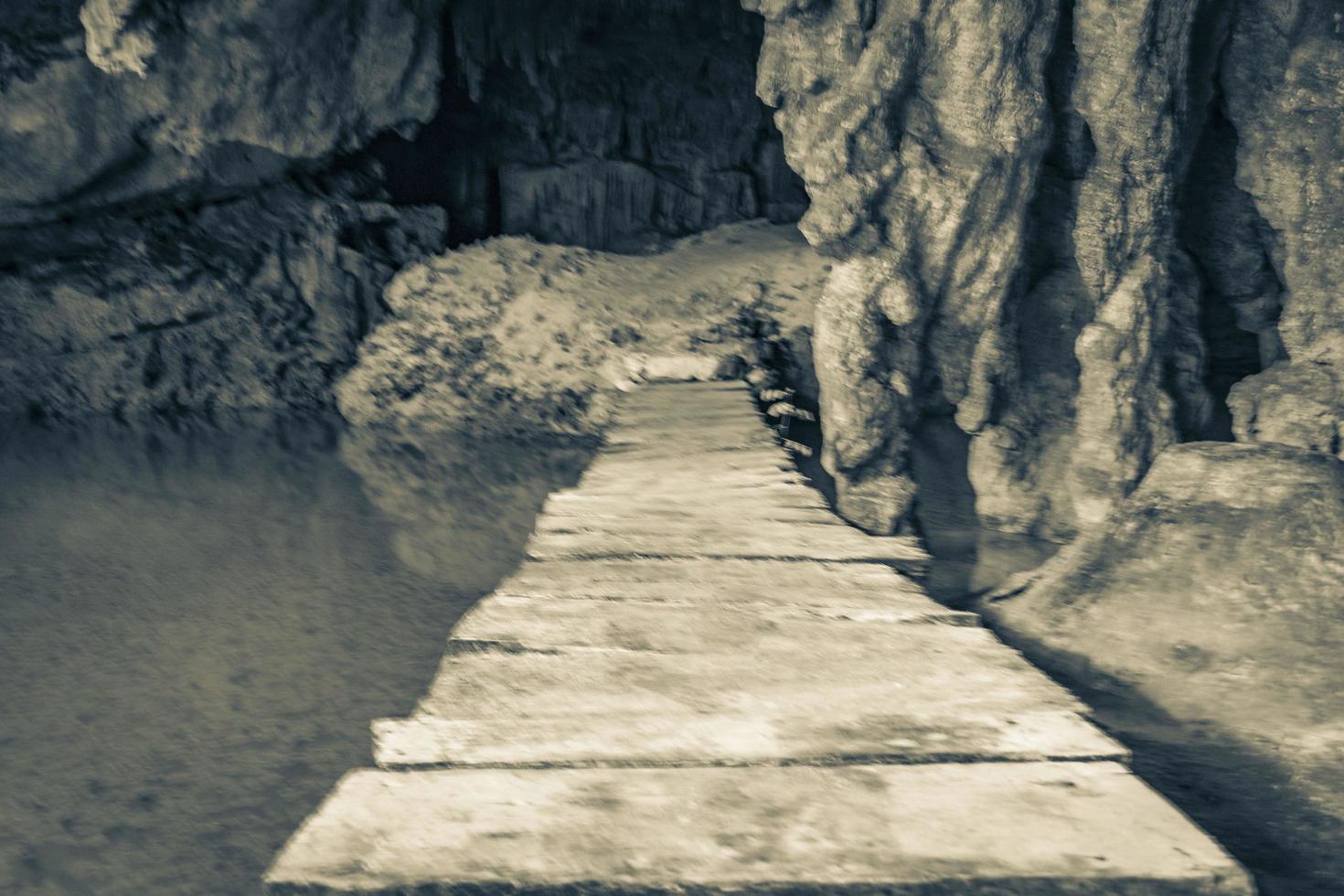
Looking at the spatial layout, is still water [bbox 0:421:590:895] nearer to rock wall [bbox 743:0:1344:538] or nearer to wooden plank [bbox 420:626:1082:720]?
wooden plank [bbox 420:626:1082:720]

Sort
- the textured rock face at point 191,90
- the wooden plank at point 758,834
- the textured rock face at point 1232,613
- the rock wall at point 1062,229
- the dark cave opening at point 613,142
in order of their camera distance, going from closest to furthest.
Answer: the wooden plank at point 758,834 < the textured rock face at point 1232,613 < the rock wall at point 1062,229 < the textured rock face at point 191,90 < the dark cave opening at point 613,142

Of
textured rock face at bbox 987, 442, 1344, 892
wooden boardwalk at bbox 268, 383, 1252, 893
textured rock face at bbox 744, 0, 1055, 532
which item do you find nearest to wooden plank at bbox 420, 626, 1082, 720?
wooden boardwalk at bbox 268, 383, 1252, 893

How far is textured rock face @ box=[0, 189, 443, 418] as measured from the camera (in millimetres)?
6523

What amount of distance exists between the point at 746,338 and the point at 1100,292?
222cm

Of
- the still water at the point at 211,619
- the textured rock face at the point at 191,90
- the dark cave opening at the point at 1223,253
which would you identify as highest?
the textured rock face at the point at 191,90

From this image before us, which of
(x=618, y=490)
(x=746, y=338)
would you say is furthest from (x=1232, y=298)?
(x=618, y=490)

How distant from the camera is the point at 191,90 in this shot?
582 centimetres

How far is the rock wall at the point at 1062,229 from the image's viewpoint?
371 centimetres

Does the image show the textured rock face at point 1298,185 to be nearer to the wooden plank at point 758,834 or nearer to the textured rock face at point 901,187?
the textured rock face at point 901,187

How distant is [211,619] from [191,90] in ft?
11.2

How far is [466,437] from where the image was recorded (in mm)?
6277

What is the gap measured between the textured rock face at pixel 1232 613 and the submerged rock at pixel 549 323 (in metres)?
3.01

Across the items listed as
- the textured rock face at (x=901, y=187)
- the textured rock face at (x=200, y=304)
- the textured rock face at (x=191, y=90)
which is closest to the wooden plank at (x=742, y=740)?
the textured rock face at (x=901, y=187)

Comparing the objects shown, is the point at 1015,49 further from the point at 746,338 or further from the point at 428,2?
the point at 428,2
